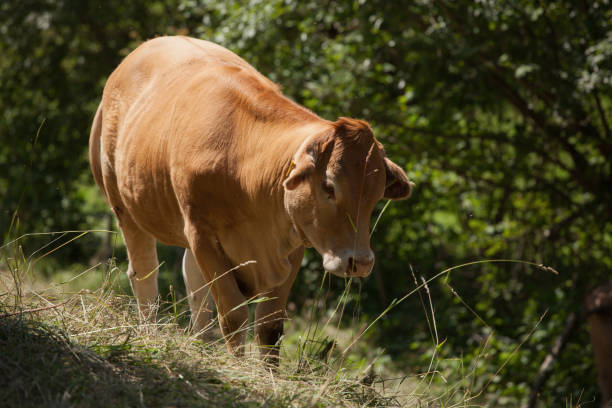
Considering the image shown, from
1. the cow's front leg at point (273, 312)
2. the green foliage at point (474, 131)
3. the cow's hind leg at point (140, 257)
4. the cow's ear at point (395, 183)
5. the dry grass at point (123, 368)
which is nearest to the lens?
the dry grass at point (123, 368)

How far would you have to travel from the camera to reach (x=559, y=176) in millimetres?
7633

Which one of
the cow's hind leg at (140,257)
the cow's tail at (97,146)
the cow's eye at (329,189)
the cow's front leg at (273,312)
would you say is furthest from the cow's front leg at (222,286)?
the cow's tail at (97,146)

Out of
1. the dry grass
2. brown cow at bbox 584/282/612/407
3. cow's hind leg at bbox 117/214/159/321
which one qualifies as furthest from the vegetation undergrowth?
brown cow at bbox 584/282/612/407

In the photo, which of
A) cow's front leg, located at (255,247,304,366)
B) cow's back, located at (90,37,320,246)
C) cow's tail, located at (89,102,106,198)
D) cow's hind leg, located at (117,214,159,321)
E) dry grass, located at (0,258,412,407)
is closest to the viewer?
dry grass, located at (0,258,412,407)

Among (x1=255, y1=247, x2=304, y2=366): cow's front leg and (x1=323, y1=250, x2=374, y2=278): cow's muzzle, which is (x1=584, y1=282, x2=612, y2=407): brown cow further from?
(x1=323, y1=250, x2=374, y2=278): cow's muzzle

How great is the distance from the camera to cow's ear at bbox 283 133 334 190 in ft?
10.4

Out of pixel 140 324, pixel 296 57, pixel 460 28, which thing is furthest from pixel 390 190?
pixel 296 57

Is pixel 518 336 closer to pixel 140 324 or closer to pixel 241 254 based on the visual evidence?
pixel 241 254

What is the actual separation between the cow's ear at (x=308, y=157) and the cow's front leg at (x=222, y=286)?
65 cm

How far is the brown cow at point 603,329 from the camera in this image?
4.89 meters

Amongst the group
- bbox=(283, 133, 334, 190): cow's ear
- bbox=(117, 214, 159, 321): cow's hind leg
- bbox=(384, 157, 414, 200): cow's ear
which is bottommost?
bbox=(117, 214, 159, 321): cow's hind leg

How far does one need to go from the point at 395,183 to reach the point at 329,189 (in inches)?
16.7

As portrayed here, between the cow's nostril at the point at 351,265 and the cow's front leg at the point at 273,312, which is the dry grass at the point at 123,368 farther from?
the cow's nostril at the point at 351,265

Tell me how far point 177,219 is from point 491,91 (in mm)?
3703
